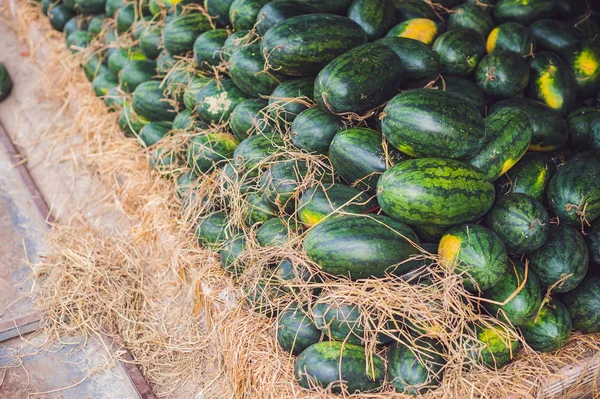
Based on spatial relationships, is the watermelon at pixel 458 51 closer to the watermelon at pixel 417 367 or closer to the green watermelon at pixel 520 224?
the green watermelon at pixel 520 224

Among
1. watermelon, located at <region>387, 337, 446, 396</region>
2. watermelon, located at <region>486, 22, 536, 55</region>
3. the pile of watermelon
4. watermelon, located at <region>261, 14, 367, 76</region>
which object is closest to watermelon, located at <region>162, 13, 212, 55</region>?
the pile of watermelon

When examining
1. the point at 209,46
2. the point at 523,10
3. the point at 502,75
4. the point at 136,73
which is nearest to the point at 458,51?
the point at 502,75

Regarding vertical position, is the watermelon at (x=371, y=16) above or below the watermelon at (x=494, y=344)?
above

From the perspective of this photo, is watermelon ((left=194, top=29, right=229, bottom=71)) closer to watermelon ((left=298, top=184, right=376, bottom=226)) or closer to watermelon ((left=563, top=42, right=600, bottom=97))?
watermelon ((left=298, top=184, right=376, bottom=226))

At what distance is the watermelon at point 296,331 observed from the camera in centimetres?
265

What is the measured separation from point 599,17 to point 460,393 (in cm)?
292

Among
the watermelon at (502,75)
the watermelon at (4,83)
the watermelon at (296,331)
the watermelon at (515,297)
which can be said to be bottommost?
the watermelon at (4,83)

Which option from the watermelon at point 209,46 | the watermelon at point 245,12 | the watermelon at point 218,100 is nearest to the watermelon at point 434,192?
the watermelon at point 218,100

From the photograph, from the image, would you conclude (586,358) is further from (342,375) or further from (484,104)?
(484,104)

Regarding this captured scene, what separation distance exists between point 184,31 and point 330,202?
79.7 inches

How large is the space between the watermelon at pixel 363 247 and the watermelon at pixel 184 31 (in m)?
2.13

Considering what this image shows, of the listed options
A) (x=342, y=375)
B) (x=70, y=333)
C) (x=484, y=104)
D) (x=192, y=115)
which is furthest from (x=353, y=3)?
(x=70, y=333)

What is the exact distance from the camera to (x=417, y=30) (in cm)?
343

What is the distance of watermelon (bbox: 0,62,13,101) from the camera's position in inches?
220
